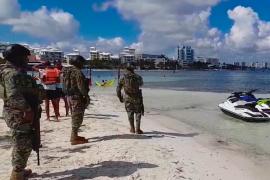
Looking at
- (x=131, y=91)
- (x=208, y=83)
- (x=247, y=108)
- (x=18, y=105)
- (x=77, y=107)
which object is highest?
(x=18, y=105)

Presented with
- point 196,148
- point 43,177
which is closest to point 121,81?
point 196,148

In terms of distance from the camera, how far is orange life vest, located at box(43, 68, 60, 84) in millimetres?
12062

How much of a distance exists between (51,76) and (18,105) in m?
6.79

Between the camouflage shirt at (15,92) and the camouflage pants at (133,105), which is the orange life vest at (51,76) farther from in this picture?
the camouflage shirt at (15,92)

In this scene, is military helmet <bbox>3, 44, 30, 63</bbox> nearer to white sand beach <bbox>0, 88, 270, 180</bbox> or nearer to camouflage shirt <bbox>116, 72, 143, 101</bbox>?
white sand beach <bbox>0, 88, 270, 180</bbox>

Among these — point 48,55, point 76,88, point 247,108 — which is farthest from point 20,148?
point 48,55

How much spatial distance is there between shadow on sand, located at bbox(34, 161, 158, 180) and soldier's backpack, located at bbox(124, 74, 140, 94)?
3013 millimetres

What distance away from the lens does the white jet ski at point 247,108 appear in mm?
14961

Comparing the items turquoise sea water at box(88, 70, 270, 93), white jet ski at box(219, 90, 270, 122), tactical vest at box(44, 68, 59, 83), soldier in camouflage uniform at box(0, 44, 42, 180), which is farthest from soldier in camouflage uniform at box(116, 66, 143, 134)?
turquoise sea water at box(88, 70, 270, 93)

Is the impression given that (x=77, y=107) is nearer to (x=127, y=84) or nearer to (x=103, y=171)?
(x=127, y=84)

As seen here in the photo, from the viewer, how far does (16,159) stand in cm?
551

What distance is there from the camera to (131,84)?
9617mm

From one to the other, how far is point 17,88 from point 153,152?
322 centimetres

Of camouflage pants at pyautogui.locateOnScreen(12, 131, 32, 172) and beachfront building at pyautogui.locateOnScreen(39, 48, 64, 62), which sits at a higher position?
beachfront building at pyautogui.locateOnScreen(39, 48, 64, 62)
